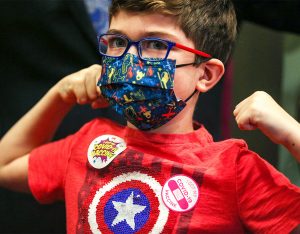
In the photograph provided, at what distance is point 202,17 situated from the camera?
1.15 metres

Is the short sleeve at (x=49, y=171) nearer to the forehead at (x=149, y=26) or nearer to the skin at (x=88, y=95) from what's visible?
the skin at (x=88, y=95)

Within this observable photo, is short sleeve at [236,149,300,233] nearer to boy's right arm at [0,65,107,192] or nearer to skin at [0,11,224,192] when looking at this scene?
skin at [0,11,224,192]

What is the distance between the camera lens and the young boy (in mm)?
1057

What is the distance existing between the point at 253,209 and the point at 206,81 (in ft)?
0.97

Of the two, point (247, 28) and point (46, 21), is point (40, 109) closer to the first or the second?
point (46, 21)

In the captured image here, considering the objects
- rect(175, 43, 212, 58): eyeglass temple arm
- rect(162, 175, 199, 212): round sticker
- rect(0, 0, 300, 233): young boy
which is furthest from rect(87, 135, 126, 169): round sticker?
rect(175, 43, 212, 58): eyeglass temple arm

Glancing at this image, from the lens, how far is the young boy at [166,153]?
1.06 m

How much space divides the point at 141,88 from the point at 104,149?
0.18 meters

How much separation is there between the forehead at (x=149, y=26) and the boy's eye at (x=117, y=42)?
0.02 meters

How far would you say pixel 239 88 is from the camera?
1263 millimetres

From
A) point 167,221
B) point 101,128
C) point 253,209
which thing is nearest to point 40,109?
point 101,128

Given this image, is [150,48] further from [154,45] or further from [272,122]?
[272,122]

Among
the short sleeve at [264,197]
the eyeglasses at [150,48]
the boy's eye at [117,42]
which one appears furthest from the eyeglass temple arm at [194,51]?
the short sleeve at [264,197]

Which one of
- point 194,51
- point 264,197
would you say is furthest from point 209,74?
point 264,197
